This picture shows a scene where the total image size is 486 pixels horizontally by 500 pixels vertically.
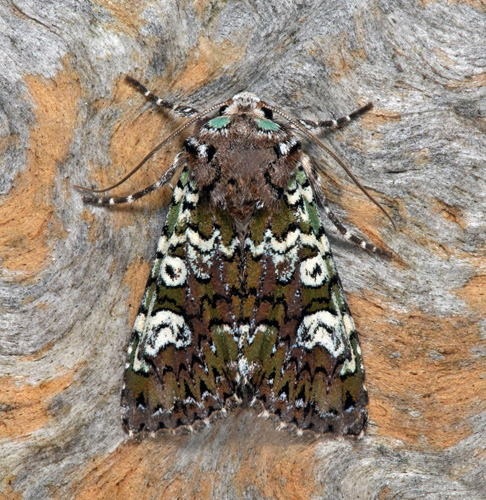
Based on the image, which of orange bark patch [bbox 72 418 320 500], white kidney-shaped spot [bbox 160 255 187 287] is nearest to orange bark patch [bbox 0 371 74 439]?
orange bark patch [bbox 72 418 320 500]

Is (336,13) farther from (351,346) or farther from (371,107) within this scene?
(351,346)

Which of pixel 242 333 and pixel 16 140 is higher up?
pixel 16 140

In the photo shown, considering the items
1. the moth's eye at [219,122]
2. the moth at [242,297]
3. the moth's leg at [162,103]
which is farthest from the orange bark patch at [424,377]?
the moth's leg at [162,103]

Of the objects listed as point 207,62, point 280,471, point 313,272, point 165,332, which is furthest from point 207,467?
point 207,62

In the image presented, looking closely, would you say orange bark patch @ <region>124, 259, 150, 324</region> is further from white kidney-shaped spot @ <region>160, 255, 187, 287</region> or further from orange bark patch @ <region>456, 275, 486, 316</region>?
orange bark patch @ <region>456, 275, 486, 316</region>

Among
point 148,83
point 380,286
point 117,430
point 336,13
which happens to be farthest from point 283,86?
point 117,430

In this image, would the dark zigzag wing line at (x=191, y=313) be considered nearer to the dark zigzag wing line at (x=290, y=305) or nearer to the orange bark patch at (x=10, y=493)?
the dark zigzag wing line at (x=290, y=305)
